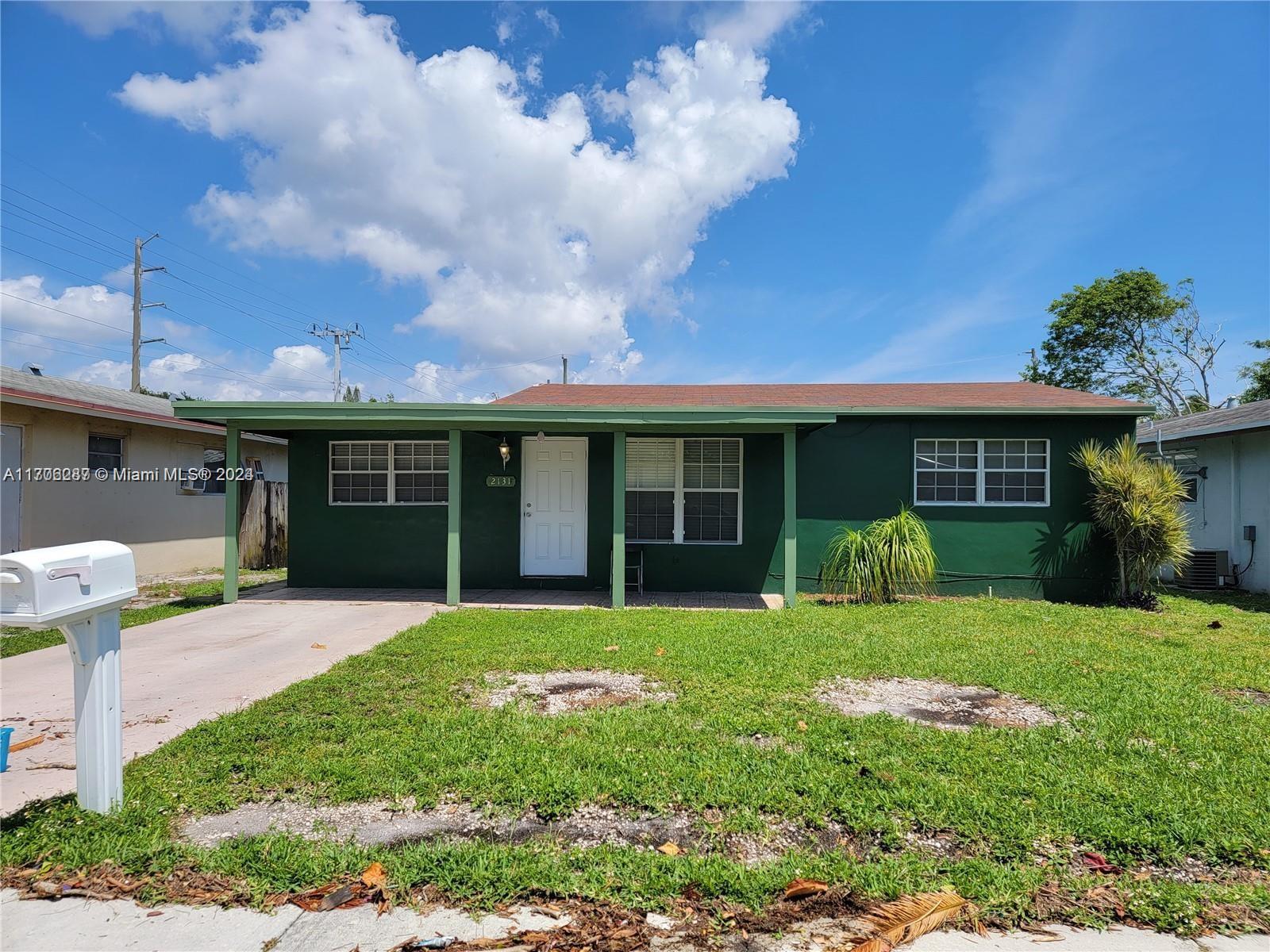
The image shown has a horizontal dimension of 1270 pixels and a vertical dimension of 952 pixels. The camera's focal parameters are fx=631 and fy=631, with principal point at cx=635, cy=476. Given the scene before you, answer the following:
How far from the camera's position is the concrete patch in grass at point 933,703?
4.05m

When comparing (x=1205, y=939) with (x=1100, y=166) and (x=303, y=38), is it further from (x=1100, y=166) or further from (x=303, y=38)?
(x=1100, y=166)

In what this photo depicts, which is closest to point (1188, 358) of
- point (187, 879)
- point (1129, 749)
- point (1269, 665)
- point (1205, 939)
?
point (1269, 665)

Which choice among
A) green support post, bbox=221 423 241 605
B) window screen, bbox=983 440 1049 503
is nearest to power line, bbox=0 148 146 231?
green support post, bbox=221 423 241 605

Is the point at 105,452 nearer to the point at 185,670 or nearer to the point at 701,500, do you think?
the point at 185,670

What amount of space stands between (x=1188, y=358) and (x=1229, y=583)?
22.6 meters

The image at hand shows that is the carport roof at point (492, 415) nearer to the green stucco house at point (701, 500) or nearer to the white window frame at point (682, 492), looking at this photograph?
the green stucco house at point (701, 500)

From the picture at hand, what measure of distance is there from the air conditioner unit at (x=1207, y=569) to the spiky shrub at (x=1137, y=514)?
8.00 ft

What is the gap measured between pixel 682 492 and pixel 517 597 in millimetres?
2880

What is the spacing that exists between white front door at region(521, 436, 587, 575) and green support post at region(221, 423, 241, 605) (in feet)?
12.4

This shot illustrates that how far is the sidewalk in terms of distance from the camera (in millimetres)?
1998

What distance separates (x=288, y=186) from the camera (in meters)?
15.1

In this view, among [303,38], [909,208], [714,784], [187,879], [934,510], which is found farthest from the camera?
[909,208]

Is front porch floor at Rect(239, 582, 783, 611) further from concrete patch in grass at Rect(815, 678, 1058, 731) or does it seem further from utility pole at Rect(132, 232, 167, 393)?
utility pole at Rect(132, 232, 167, 393)

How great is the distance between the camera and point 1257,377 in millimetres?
24094
